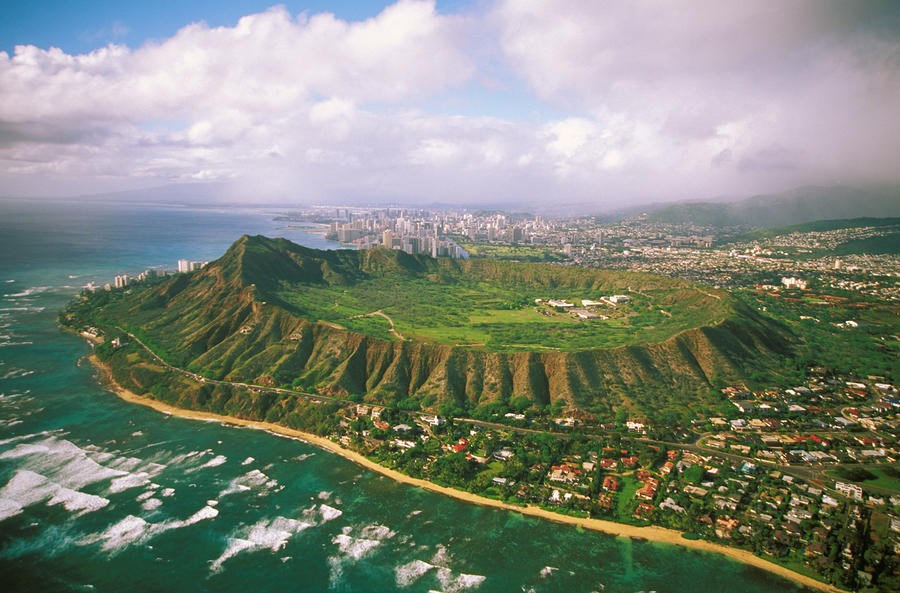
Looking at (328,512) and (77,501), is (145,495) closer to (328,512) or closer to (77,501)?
(77,501)

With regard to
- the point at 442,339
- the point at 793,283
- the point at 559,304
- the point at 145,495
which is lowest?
the point at 145,495

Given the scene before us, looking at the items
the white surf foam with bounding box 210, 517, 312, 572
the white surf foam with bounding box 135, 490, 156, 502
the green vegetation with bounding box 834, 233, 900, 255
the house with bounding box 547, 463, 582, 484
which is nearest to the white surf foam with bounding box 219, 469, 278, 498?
the white surf foam with bounding box 210, 517, 312, 572

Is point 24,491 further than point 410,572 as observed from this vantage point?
Yes

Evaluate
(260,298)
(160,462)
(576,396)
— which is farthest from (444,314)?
(160,462)

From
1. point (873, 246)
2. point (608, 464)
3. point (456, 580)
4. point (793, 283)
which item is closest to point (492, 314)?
point (608, 464)

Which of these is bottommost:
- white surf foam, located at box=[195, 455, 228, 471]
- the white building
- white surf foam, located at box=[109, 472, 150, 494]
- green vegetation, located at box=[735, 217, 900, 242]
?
white surf foam, located at box=[195, 455, 228, 471]

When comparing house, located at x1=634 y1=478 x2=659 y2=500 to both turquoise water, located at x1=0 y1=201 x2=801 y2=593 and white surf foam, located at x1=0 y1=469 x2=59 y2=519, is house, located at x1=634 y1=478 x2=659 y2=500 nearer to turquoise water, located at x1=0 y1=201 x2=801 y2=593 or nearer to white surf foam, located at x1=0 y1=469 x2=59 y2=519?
turquoise water, located at x1=0 y1=201 x2=801 y2=593
